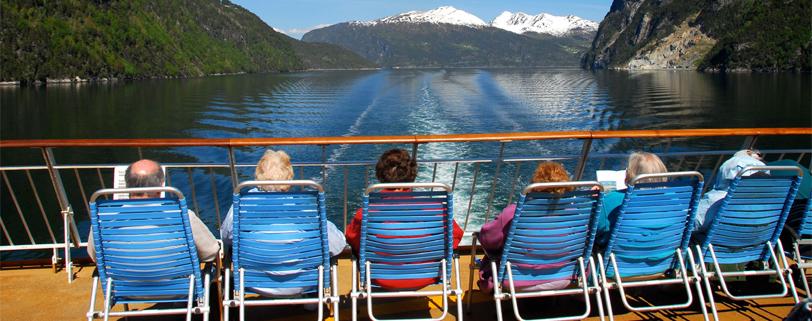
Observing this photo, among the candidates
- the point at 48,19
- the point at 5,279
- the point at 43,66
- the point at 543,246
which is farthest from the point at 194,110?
the point at 48,19

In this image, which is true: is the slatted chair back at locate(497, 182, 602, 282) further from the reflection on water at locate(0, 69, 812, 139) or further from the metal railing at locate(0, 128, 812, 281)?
the reflection on water at locate(0, 69, 812, 139)

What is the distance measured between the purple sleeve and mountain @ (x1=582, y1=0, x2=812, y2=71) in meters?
126

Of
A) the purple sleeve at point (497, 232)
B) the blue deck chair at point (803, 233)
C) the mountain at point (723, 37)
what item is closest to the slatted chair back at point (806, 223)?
the blue deck chair at point (803, 233)

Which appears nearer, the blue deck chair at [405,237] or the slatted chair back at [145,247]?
the slatted chair back at [145,247]

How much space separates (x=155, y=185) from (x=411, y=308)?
1.94 metres

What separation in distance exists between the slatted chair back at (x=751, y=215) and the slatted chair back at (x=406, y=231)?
5.56 ft

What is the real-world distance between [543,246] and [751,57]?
141 metres

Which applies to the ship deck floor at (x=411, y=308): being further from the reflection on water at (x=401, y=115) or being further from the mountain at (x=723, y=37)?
the mountain at (x=723, y=37)

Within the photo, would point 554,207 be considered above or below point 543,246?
above

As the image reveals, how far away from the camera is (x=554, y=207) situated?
3395 mm

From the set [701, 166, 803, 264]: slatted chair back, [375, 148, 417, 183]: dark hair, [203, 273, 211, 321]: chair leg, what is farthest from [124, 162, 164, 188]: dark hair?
[701, 166, 803, 264]: slatted chair back

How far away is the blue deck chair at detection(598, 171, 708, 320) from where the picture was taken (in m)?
3.56

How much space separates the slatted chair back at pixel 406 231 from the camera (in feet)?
10.8

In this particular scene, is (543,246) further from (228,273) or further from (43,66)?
(43,66)
